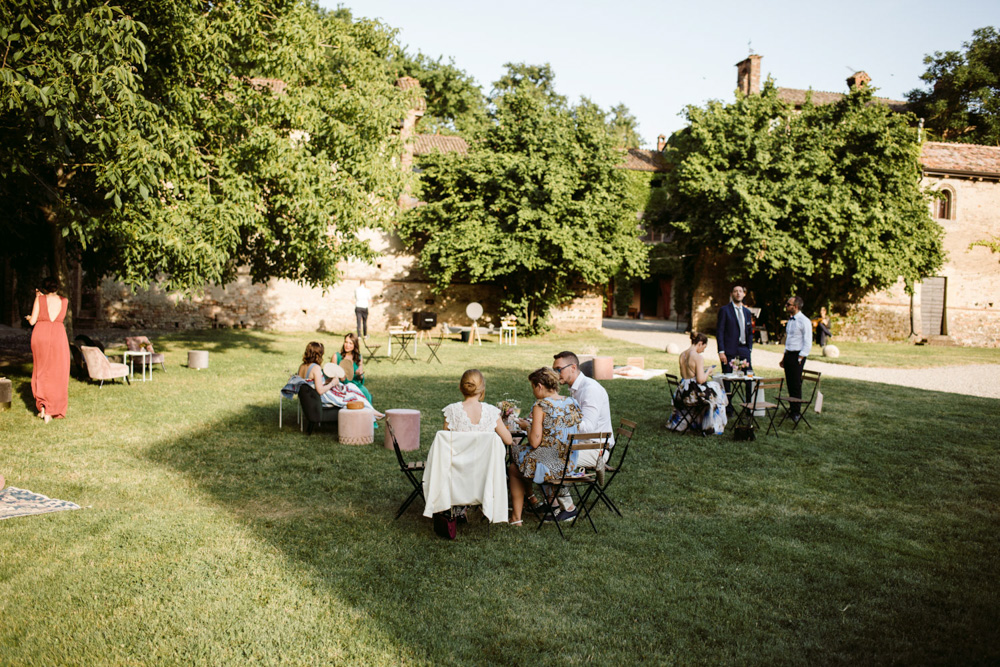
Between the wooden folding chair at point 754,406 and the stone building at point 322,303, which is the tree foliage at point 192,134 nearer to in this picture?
the wooden folding chair at point 754,406

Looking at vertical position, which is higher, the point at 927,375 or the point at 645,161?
the point at 645,161

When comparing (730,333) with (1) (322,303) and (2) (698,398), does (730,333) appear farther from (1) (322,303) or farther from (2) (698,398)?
(1) (322,303)

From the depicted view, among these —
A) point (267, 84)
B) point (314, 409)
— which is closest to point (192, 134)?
point (267, 84)

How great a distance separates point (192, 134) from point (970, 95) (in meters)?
41.6

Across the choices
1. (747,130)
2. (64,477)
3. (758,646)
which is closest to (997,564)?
(758,646)

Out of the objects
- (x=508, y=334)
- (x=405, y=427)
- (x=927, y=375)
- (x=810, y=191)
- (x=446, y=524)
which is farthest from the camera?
(x=810, y=191)

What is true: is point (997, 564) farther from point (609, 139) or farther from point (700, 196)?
point (700, 196)

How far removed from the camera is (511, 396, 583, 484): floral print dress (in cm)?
567

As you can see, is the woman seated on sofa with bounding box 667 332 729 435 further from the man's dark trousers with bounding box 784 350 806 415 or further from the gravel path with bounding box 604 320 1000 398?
the gravel path with bounding box 604 320 1000 398

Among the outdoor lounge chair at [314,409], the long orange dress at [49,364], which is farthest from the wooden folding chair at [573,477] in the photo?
the long orange dress at [49,364]

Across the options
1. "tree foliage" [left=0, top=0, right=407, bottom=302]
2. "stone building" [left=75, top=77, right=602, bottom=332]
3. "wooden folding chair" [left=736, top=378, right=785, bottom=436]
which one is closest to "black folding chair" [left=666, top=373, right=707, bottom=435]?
"wooden folding chair" [left=736, top=378, right=785, bottom=436]

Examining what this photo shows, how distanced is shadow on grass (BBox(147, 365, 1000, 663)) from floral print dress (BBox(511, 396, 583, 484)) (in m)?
0.48

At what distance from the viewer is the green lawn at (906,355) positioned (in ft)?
66.0

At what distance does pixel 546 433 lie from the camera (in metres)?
5.68
